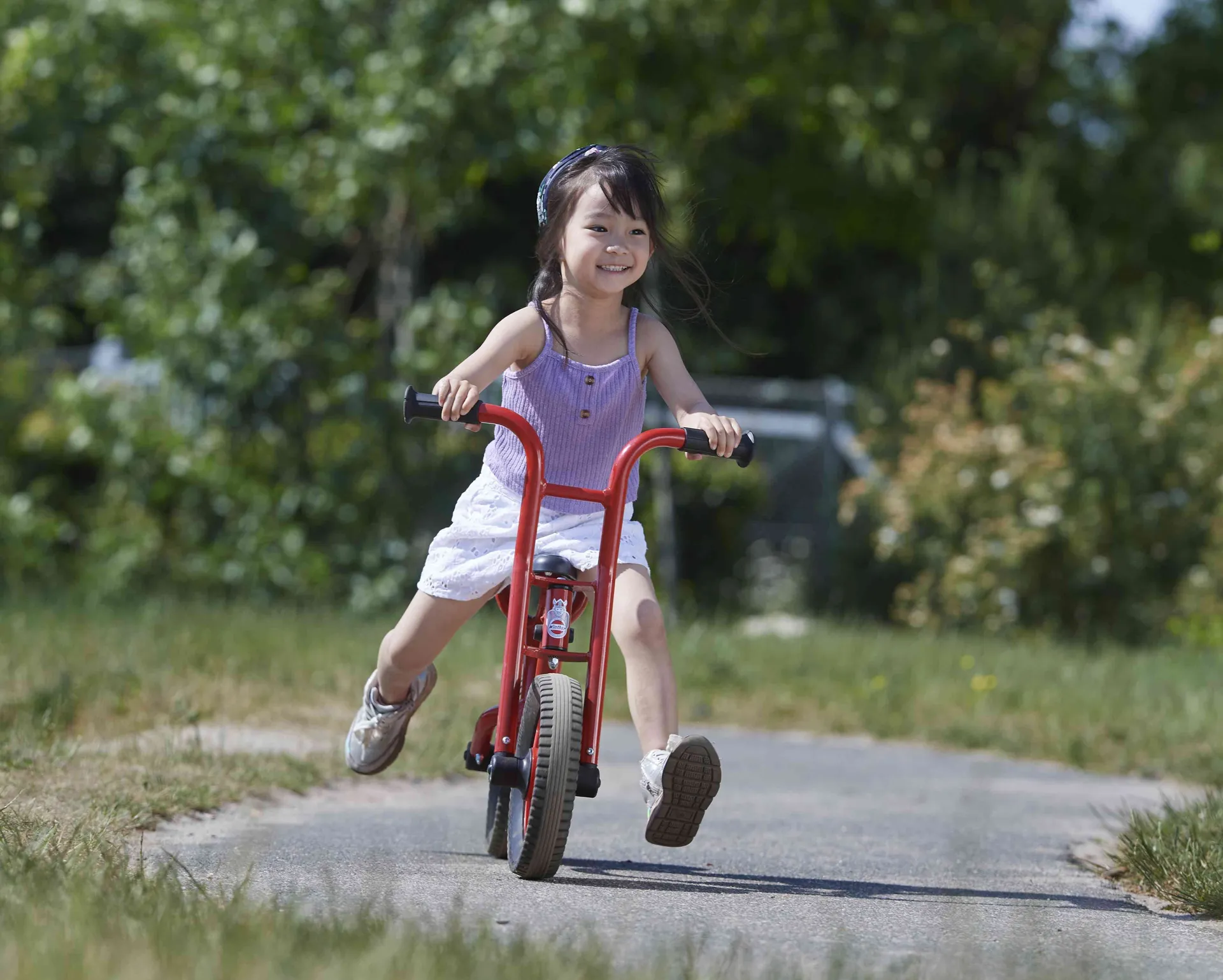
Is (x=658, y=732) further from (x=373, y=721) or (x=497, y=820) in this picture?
(x=373, y=721)

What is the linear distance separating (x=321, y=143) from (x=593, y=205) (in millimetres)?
7735

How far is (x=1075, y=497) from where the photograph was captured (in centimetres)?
1129

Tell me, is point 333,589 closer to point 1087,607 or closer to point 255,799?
point 1087,607

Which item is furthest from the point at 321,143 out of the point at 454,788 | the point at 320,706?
the point at 454,788

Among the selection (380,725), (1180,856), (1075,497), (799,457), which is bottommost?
(1180,856)

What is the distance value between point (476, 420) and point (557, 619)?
53cm

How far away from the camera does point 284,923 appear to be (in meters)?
2.85

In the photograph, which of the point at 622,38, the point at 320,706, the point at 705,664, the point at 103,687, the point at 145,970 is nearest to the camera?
the point at 145,970

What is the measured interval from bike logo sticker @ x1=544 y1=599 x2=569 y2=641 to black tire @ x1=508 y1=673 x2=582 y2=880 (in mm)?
184

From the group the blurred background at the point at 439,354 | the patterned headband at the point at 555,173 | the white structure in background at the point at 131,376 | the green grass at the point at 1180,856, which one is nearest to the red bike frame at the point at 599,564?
the patterned headband at the point at 555,173

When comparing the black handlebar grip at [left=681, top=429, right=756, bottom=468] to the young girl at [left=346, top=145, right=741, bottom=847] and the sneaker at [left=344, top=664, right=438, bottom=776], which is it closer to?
the young girl at [left=346, top=145, right=741, bottom=847]

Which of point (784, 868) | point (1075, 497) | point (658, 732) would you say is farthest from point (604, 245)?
point (1075, 497)

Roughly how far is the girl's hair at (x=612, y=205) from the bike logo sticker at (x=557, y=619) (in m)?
0.62

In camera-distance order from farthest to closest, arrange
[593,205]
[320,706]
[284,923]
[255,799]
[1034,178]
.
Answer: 1. [1034,178]
2. [320,706]
3. [255,799]
4. [593,205]
5. [284,923]
